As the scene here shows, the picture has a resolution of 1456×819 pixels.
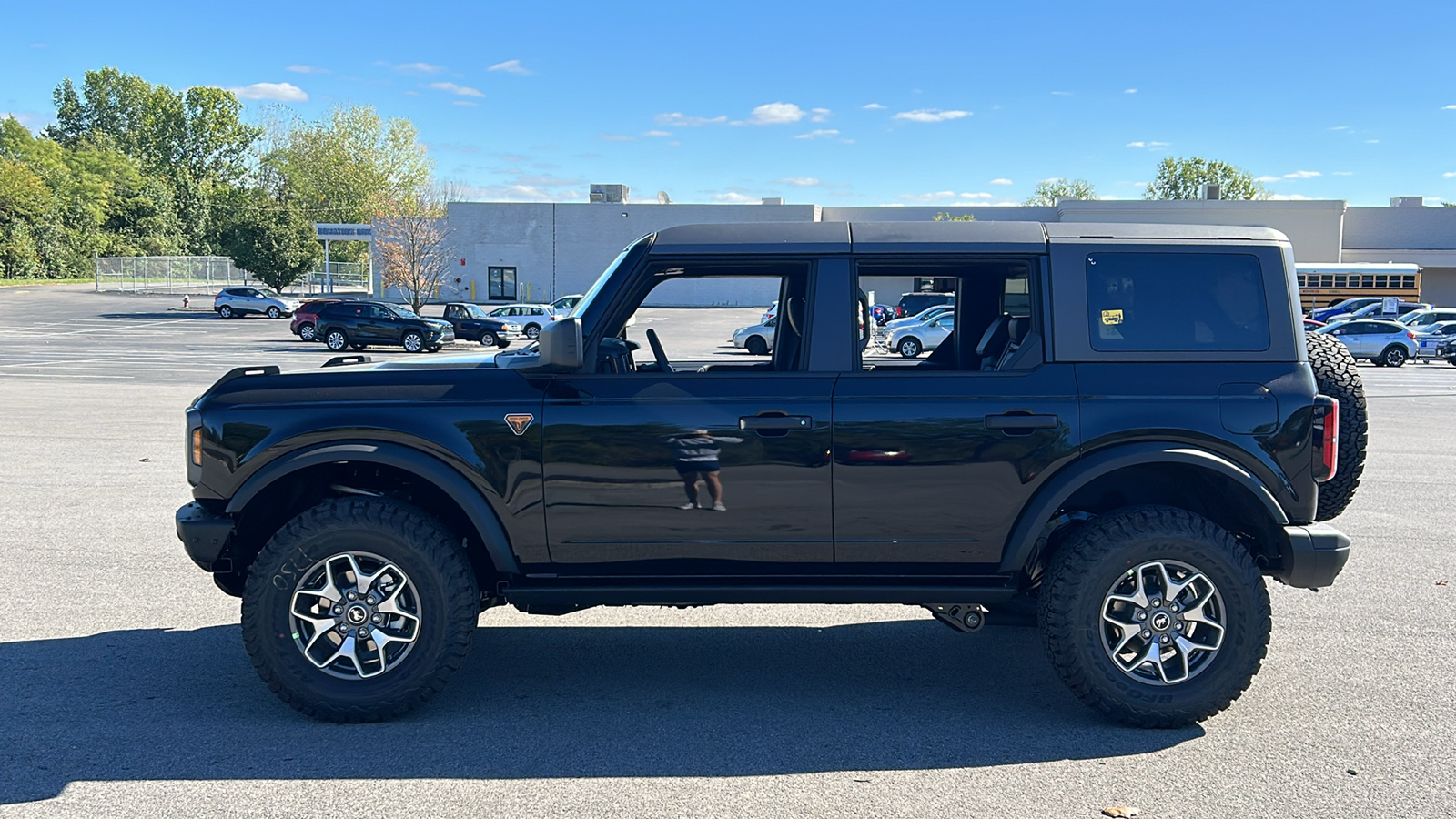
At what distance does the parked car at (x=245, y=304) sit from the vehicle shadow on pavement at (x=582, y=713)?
5453 cm

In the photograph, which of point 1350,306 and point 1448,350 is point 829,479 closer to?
point 1448,350

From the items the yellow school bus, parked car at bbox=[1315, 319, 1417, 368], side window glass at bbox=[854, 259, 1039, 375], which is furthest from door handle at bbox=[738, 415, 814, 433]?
the yellow school bus

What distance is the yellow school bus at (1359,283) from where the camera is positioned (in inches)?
2229

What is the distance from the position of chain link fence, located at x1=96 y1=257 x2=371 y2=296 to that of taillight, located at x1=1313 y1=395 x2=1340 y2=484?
70.5 m

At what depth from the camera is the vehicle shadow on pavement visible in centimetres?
418

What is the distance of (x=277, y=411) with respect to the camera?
15.1ft

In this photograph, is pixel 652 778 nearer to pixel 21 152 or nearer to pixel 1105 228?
pixel 1105 228

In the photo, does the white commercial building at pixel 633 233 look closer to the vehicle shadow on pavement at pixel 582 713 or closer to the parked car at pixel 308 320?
the parked car at pixel 308 320

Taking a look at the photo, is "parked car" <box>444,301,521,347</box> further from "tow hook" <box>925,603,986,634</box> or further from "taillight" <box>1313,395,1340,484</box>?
"taillight" <box>1313,395,1340,484</box>

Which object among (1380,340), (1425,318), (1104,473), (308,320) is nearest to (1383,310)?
(1425,318)

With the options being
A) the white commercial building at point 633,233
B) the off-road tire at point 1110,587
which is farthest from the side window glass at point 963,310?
the white commercial building at point 633,233

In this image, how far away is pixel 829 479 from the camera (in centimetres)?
453

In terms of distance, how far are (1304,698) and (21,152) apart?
409ft

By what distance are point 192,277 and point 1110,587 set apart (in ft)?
273
